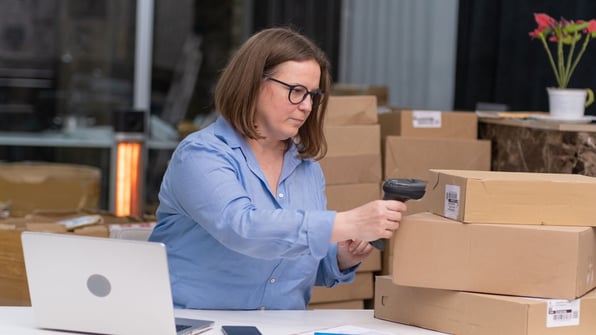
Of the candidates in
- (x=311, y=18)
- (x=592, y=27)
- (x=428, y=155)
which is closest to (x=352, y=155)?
(x=428, y=155)

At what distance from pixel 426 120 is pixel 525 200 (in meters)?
1.38

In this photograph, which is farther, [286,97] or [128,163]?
[128,163]

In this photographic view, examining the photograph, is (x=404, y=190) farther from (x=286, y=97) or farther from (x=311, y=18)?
(x=311, y=18)

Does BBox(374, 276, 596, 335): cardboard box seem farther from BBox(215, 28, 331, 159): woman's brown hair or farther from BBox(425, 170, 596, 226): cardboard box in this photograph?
BBox(215, 28, 331, 159): woman's brown hair

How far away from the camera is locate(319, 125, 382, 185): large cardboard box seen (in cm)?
353

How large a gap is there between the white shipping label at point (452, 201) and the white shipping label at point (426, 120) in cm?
129

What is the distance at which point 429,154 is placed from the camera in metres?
3.62

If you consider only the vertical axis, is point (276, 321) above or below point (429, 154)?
below

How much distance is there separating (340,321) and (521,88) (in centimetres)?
202

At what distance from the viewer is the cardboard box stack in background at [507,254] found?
2.29m

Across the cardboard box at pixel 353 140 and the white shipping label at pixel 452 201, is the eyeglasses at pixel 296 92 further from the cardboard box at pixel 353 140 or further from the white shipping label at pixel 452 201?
the cardboard box at pixel 353 140

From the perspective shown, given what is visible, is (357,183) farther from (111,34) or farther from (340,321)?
(111,34)

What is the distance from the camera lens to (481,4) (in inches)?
173

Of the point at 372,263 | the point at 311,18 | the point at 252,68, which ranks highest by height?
the point at 311,18
